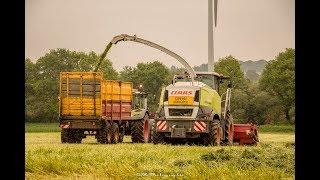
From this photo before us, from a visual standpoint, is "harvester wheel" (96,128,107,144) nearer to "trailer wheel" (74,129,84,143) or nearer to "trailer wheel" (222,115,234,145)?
"trailer wheel" (74,129,84,143)

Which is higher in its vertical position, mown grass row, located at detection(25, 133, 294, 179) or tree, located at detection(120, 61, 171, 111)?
tree, located at detection(120, 61, 171, 111)

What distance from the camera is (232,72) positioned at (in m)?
19.2

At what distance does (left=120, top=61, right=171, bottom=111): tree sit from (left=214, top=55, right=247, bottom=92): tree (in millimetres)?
1532

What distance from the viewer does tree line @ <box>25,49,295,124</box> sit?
16312 millimetres

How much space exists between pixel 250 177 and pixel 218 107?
884cm

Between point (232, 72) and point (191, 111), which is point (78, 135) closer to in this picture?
point (191, 111)

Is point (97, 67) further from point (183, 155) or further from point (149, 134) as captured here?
point (183, 155)

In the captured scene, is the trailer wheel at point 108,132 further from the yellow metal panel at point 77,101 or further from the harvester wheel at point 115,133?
the yellow metal panel at point 77,101

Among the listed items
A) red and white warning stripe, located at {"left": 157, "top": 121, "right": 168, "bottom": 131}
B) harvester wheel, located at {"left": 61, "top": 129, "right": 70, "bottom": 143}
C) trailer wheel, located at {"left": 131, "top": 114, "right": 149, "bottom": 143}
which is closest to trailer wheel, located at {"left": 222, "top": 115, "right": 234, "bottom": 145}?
red and white warning stripe, located at {"left": 157, "top": 121, "right": 168, "bottom": 131}

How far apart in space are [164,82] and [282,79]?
407cm

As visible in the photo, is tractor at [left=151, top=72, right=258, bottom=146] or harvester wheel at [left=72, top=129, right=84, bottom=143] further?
harvester wheel at [left=72, top=129, right=84, bottom=143]

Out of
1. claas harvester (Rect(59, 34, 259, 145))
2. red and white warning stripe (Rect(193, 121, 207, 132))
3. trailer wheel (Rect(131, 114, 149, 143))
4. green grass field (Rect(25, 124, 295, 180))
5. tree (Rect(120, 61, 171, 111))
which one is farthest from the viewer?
trailer wheel (Rect(131, 114, 149, 143))

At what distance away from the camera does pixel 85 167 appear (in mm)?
12609

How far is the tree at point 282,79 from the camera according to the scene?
1454 centimetres
